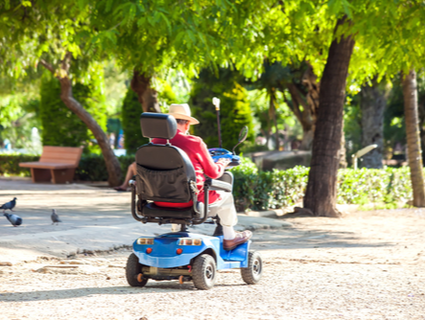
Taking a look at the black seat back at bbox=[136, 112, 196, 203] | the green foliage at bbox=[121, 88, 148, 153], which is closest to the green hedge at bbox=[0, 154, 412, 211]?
the green foliage at bbox=[121, 88, 148, 153]

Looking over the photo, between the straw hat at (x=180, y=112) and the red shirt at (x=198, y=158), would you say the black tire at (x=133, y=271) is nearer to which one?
the red shirt at (x=198, y=158)

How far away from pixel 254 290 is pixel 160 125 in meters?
1.59

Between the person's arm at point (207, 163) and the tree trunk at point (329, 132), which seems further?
the tree trunk at point (329, 132)

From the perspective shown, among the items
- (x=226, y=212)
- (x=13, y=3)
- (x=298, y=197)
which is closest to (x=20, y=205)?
(x=13, y=3)

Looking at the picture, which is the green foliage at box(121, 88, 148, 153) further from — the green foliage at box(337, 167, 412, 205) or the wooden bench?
the green foliage at box(337, 167, 412, 205)

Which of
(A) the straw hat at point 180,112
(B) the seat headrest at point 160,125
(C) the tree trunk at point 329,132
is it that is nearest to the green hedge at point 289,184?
(C) the tree trunk at point 329,132

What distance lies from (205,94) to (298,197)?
10676 millimetres

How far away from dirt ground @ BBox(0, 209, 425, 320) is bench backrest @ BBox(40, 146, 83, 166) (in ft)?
36.0

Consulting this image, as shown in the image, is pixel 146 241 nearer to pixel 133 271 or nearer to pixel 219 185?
pixel 133 271

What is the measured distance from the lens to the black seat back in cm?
467

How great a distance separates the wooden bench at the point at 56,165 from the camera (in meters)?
17.6

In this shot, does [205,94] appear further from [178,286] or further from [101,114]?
[178,286]

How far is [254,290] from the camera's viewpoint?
16.3ft

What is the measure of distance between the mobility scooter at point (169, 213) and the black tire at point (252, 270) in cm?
27
